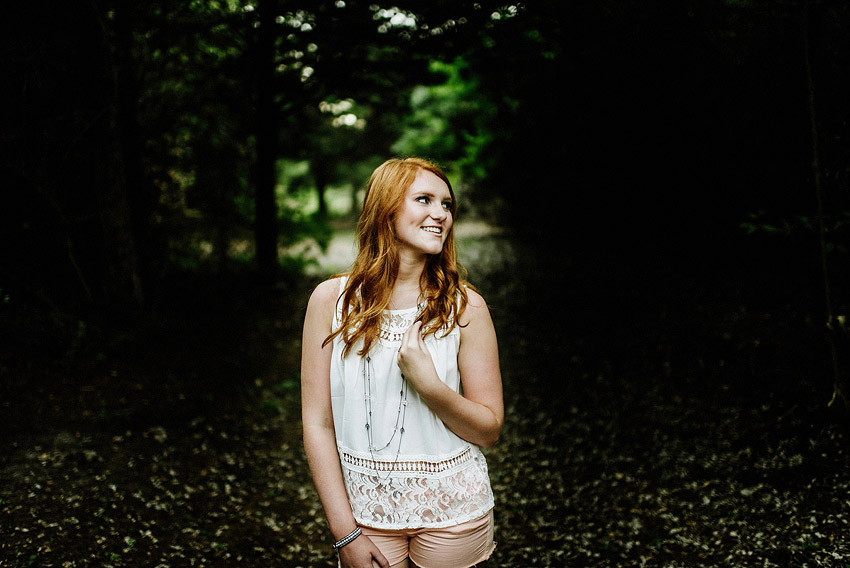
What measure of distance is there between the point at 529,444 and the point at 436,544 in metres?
4.15

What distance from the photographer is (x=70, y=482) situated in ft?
14.0

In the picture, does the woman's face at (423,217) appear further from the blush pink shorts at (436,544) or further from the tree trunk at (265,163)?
the tree trunk at (265,163)

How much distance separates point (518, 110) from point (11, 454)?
421 inches

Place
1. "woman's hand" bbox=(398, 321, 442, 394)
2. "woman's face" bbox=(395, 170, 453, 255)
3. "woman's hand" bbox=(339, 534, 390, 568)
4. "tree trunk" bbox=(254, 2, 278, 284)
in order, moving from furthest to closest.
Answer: "tree trunk" bbox=(254, 2, 278, 284) → "woman's face" bbox=(395, 170, 453, 255) → "woman's hand" bbox=(339, 534, 390, 568) → "woman's hand" bbox=(398, 321, 442, 394)

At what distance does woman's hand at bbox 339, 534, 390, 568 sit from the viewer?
179cm

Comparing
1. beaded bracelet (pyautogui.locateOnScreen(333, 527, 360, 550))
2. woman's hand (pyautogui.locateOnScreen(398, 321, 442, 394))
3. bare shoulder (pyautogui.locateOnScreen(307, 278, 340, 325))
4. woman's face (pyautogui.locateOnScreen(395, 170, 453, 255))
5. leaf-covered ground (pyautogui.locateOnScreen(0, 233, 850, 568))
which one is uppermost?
woman's face (pyautogui.locateOnScreen(395, 170, 453, 255))

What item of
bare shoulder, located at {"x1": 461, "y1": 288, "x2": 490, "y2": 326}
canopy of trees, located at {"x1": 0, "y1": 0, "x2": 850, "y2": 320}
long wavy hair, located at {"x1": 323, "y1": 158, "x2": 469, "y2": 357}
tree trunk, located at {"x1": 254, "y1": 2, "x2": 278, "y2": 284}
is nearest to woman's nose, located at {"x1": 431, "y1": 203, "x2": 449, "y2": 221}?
long wavy hair, located at {"x1": 323, "y1": 158, "x2": 469, "y2": 357}

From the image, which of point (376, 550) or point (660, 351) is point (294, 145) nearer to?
point (660, 351)

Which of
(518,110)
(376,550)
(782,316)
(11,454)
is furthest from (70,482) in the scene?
(518,110)

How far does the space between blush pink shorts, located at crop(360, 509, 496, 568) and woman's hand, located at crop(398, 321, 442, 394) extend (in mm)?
531

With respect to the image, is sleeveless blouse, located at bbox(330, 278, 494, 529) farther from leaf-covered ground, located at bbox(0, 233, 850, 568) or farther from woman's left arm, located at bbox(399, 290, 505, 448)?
leaf-covered ground, located at bbox(0, 233, 850, 568)

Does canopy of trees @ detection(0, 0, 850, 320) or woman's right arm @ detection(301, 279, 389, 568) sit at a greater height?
canopy of trees @ detection(0, 0, 850, 320)

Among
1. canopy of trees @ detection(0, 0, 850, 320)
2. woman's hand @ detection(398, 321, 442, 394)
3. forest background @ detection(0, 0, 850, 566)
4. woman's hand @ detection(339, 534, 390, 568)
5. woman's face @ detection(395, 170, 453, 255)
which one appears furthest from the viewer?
canopy of trees @ detection(0, 0, 850, 320)

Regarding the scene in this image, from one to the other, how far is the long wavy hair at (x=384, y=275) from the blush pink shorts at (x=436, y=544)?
2.15 ft
